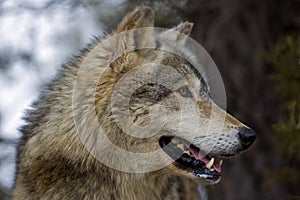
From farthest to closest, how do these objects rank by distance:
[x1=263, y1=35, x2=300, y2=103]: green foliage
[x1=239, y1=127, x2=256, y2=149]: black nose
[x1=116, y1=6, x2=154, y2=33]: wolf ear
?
[x1=263, y1=35, x2=300, y2=103]: green foliage → [x1=239, y1=127, x2=256, y2=149]: black nose → [x1=116, y1=6, x2=154, y2=33]: wolf ear

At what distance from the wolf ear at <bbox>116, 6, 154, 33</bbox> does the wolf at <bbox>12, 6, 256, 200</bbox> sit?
1 cm

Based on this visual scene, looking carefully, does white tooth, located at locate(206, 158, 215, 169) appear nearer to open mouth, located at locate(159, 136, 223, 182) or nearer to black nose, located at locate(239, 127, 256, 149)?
open mouth, located at locate(159, 136, 223, 182)

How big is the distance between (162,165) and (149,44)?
0.85 m

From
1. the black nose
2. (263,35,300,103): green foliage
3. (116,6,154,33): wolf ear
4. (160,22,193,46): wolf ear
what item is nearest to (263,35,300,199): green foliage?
(263,35,300,103): green foliage

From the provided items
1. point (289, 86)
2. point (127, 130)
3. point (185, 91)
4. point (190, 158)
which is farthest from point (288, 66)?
point (127, 130)

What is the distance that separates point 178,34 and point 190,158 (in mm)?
1053

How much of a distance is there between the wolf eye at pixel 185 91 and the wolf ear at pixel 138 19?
1.72 ft

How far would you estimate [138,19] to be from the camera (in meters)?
5.69

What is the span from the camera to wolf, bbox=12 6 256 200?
231 inches

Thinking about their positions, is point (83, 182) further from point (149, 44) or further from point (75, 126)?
point (149, 44)

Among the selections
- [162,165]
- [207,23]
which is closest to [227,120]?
[162,165]

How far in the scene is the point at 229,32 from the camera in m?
9.77

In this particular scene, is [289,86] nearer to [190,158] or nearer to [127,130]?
[190,158]

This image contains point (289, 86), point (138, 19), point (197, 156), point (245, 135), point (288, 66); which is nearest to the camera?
point (138, 19)
